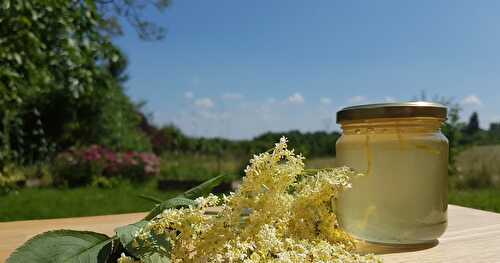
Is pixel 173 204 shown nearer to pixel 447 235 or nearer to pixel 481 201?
pixel 447 235

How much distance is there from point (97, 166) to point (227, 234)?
9255mm

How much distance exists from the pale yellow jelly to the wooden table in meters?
0.04

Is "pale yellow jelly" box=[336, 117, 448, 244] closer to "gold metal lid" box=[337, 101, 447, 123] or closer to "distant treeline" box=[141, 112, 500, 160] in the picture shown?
"gold metal lid" box=[337, 101, 447, 123]

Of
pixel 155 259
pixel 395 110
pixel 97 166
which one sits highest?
pixel 395 110

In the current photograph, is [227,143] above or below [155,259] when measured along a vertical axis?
above

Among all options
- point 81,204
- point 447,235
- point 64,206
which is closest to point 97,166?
point 81,204

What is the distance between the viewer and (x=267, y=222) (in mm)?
766

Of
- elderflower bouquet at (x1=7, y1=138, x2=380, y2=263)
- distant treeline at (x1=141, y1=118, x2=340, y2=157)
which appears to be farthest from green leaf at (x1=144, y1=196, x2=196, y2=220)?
distant treeline at (x1=141, y1=118, x2=340, y2=157)

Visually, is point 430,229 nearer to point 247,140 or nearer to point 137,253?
point 137,253

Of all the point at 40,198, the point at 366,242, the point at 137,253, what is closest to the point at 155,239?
the point at 137,253

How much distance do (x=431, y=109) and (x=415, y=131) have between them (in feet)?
0.22

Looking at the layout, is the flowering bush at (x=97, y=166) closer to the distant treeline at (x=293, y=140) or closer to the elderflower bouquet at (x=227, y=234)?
the distant treeline at (x=293, y=140)

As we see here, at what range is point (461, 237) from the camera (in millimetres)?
1135

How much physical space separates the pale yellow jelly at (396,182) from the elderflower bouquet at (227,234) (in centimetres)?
12
